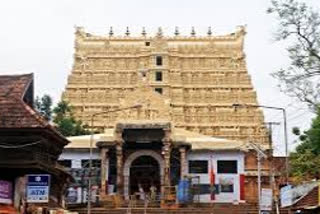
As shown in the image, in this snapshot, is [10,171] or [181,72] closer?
[10,171]

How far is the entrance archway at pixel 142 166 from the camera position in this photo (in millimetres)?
50250

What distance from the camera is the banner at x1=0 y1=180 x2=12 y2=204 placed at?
18888mm

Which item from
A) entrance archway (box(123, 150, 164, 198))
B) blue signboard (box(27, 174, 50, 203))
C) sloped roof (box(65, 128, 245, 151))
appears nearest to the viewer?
blue signboard (box(27, 174, 50, 203))

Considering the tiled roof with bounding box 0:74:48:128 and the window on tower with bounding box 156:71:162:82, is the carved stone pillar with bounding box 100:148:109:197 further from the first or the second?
the tiled roof with bounding box 0:74:48:128

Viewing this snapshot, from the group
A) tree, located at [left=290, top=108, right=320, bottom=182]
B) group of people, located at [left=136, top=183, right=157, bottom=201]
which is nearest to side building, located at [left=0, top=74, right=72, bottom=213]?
tree, located at [left=290, top=108, right=320, bottom=182]

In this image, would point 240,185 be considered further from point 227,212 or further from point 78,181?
point 78,181

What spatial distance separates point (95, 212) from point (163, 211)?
13.7 feet

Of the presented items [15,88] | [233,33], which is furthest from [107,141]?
[233,33]

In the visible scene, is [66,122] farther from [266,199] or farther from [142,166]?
[266,199]

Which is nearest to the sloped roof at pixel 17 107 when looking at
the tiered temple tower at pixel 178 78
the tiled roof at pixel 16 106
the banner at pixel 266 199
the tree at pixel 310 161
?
the tiled roof at pixel 16 106

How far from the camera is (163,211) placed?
135 feet

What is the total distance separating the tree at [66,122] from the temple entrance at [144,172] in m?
11.0

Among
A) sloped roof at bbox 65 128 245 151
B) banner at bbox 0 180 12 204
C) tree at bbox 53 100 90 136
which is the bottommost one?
banner at bbox 0 180 12 204

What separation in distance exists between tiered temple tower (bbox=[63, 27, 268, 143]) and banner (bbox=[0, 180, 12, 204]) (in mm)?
49763
